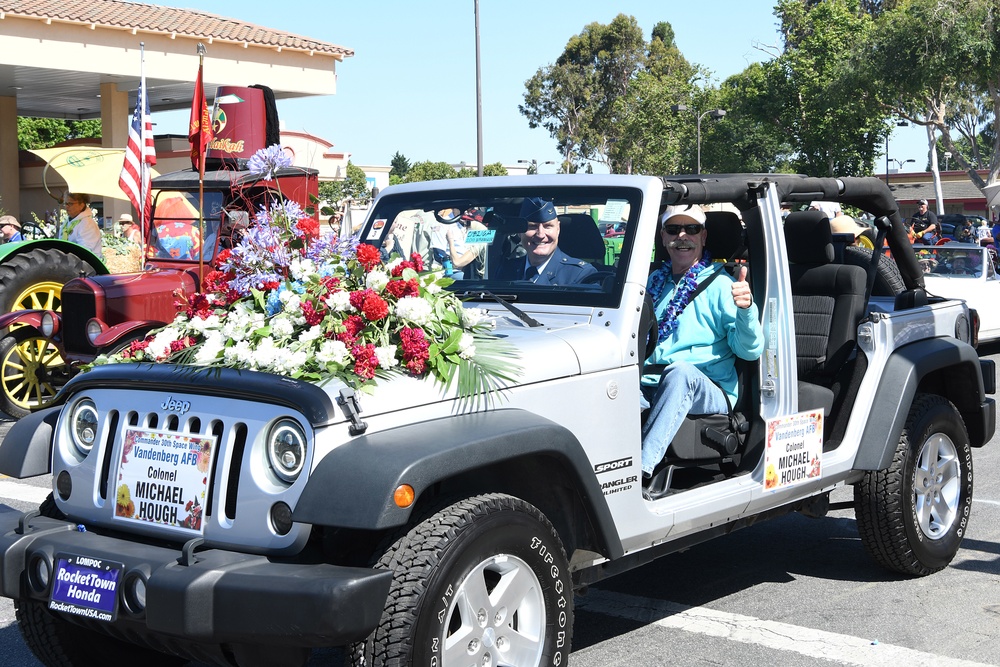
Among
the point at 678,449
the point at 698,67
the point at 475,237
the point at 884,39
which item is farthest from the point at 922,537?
the point at 698,67

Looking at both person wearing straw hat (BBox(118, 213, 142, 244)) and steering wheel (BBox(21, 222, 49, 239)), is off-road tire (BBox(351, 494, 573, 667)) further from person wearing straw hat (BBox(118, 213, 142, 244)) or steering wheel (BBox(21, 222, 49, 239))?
steering wheel (BBox(21, 222, 49, 239))

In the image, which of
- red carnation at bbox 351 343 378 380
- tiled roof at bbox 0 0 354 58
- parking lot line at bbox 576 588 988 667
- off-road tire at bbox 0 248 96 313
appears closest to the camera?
red carnation at bbox 351 343 378 380

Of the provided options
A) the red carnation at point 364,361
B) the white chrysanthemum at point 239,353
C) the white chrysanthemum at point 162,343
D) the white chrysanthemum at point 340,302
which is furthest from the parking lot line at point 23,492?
the red carnation at point 364,361

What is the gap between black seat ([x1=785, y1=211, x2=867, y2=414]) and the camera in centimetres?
583

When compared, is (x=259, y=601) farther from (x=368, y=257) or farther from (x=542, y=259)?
(x=542, y=259)

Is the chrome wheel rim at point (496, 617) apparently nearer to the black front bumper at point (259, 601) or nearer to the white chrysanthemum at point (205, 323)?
the black front bumper at point (259, 601)

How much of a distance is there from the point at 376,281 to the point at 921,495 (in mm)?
3177

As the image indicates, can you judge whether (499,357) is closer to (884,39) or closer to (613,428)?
(613,428)

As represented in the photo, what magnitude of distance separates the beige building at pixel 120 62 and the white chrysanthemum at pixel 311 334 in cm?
2141

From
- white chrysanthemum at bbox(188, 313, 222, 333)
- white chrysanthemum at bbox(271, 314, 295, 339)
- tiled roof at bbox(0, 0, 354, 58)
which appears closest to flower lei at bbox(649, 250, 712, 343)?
white chrysanthemum at bbox(271, 314, 295, 339)

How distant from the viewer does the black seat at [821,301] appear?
19.1ft

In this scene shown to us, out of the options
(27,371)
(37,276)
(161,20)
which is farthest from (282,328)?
(161,20)

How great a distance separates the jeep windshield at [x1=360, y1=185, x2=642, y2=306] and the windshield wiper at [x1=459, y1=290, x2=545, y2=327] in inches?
1.8

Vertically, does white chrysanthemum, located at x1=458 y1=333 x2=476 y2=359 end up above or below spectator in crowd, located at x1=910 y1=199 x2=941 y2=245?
below
